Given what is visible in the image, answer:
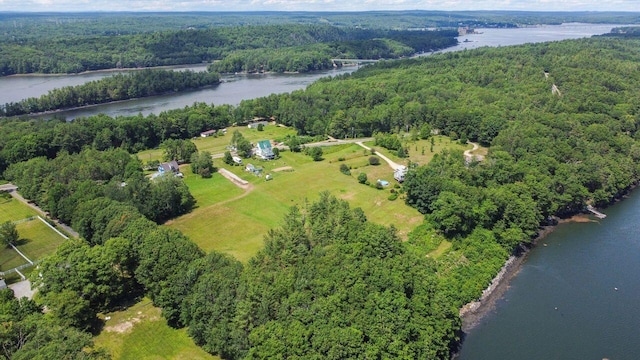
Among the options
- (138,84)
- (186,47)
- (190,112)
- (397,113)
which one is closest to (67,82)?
(138,84)

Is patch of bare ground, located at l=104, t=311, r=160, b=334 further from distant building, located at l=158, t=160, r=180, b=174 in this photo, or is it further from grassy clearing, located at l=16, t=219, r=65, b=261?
distant building, located at l=158, t=160, r=180, b=174

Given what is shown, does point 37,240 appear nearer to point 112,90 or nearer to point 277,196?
point 277,196

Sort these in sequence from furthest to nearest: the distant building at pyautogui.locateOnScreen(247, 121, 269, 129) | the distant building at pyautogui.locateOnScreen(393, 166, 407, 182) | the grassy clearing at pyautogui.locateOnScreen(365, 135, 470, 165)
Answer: the distant building at pyautogui.locateOnScreen(247, 121, 269, 129), the grassy clearing at pyautogui.locateOnScreen(365, 135, 470, 165), the distant building at pyautogui.locateOnScreen(393, 166, 407, 182)

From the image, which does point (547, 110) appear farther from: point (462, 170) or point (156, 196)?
point (156, 196)

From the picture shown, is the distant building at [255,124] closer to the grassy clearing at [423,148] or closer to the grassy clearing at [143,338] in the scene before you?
the grassy clearing at [423,148]

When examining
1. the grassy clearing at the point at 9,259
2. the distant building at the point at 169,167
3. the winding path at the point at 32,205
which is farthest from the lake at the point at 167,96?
the grassy clearing at the point at 9,259

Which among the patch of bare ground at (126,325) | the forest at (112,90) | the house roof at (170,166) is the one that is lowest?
the forest at (112,90)

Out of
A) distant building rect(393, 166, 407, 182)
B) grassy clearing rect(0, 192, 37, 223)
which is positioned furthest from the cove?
grassy clearing rect(0, 192, 37, 223)
